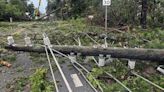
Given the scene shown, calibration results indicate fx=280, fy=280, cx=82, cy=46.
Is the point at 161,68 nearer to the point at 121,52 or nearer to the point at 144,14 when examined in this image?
the point at 121,52

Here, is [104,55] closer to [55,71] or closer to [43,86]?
[55,71]

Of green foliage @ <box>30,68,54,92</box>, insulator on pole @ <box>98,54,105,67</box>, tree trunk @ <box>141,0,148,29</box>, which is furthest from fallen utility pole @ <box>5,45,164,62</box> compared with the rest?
tree trunk @ <box>141,0,148,29</box>

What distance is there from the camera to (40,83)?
5.98m

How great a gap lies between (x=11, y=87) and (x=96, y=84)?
1.91 m

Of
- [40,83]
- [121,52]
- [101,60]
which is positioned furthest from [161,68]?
[40,83]

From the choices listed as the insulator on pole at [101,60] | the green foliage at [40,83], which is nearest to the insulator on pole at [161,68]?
the insulator on pole at [101,60]

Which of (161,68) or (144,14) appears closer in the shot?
(161,68)

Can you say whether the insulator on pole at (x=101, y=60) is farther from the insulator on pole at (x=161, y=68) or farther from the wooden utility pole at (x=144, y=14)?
the wooden utility pole at (x=144, y=14)

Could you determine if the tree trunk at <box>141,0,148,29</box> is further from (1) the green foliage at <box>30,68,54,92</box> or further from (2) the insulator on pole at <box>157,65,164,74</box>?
(1) the green foliage at <box>30,68,54,92</box>

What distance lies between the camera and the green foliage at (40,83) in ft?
19.0

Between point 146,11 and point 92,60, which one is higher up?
point 146,11

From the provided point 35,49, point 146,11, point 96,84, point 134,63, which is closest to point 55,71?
point 35,49

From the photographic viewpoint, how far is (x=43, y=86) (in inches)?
235

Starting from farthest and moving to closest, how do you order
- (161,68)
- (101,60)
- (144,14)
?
1. (144,14)
2. (101,60)
3. (161,68)
